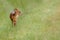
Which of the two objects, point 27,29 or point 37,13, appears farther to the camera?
point 37,13

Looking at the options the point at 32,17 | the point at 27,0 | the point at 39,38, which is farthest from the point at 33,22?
the point at 27,0

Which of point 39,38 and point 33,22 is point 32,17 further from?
point 39,38

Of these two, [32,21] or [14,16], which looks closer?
[14,16]

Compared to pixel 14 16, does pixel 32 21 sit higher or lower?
lower

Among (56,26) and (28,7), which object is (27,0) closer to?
(28,7)

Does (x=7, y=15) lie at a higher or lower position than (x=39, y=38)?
higher

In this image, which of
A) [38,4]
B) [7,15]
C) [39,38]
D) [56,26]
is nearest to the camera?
[39,38]

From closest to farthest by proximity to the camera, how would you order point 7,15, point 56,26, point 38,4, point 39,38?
point 39,38 → point 56,26 → point 7,15 → point 38,4
